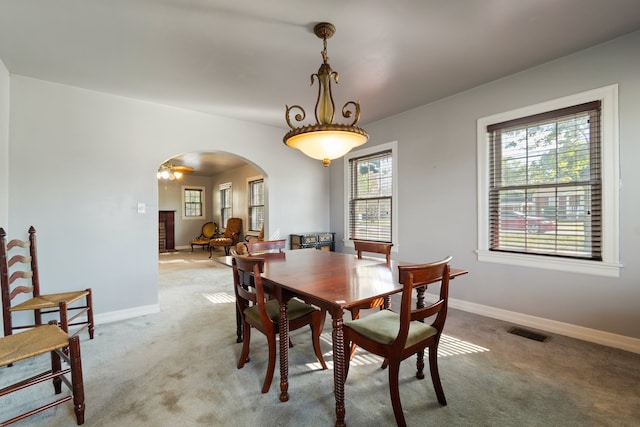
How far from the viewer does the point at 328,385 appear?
1969mm

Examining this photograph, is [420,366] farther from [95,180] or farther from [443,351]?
[95,180]

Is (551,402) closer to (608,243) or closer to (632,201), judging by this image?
(608,243)

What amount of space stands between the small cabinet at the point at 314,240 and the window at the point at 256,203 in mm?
2799

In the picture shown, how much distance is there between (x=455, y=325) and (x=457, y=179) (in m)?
1.68

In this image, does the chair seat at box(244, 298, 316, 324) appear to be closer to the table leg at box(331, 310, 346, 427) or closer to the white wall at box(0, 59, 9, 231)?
the table leg at box(331, 310, 346, 427)

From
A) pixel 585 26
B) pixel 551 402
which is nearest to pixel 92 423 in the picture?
pixel 551 402

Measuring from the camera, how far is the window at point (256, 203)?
7332mm

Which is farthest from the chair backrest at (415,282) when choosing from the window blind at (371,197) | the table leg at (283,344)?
the window blind at (371,197)

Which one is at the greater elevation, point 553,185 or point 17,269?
point 553,185

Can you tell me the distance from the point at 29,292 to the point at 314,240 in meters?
3.40

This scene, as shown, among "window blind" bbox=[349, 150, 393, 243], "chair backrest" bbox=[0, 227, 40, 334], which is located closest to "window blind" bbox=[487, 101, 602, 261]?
"window blind" bbox=[349, 150, 393, 243]

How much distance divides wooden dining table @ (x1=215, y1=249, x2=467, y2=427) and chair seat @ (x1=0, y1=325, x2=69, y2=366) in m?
1.15

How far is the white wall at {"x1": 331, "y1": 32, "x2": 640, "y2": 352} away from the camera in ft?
7.72

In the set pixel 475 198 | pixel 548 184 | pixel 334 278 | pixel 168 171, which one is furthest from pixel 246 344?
pixel 168 171
